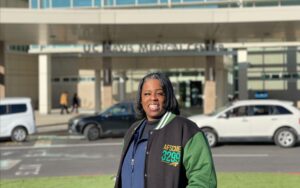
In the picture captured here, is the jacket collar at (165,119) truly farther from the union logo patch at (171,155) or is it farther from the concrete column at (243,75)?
the concrete column at (243,75)

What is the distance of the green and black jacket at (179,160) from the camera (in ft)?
9.58

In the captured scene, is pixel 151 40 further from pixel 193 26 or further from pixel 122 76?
pixel 122 76

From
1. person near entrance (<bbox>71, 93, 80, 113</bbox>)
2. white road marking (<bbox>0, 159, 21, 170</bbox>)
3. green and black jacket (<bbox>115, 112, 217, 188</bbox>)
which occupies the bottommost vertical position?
white road marking (<bbox>0, 159, 21, 170</bbox>)

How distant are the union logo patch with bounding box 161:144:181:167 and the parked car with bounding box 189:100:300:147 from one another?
43.3ft

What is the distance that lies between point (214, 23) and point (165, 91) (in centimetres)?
1928

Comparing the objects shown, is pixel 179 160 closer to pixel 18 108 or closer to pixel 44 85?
pixel 18 108

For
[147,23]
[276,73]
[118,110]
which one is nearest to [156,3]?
[276,73]

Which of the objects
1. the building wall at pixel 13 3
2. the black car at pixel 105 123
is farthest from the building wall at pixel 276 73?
the black car at pixel 105 123

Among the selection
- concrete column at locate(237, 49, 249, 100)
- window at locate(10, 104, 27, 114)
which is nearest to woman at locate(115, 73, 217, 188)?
window at locate(10, 104, 27, 114)

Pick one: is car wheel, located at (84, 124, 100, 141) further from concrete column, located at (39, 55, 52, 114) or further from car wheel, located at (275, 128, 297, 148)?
concrete column, located at (39, 55, 52, 114)

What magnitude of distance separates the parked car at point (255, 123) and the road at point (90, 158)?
0.35 metres

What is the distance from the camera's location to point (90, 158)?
47.1ft

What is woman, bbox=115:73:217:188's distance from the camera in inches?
115

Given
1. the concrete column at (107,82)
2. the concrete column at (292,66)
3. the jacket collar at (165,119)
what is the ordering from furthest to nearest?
1. the concrete column at (292,66)
2. the concrete column at (107,82)
3. the jacket collar at (165,119)
